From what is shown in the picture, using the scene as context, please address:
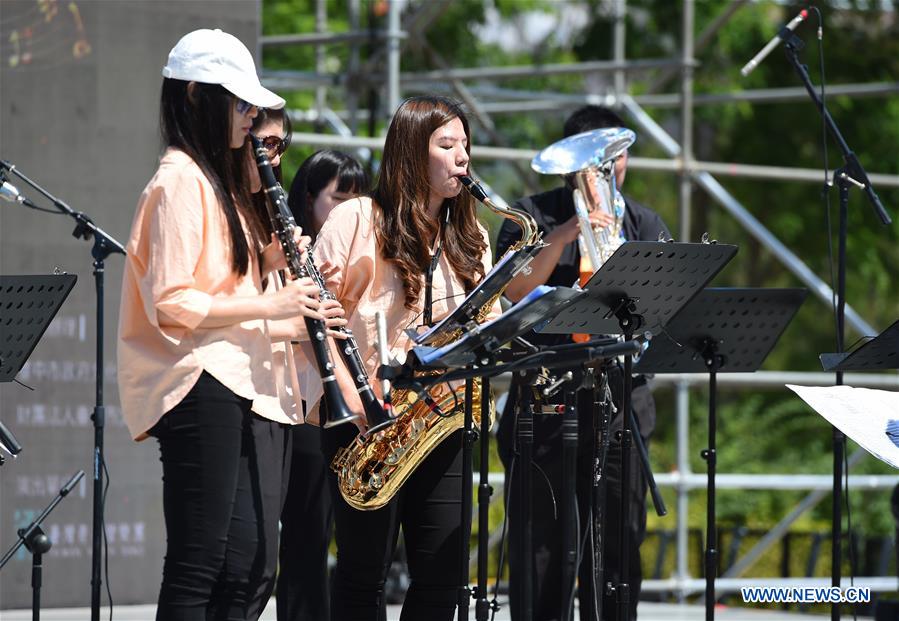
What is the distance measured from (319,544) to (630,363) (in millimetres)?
1245

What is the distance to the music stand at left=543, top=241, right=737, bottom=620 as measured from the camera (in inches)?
166

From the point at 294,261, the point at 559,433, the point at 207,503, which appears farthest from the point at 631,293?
the point at 207,503

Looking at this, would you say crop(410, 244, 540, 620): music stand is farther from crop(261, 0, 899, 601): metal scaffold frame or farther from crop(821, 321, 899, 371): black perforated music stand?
crop(261, 0, 899, 601): metal scaffold frame

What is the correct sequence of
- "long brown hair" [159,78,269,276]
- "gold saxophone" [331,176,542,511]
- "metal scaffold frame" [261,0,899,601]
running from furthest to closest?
1. "metal scaffold frame" [261,0,899,601]
2. "gold saxophone" [331,176,542,511]
3. "long brown hair" [159,78,269,276]

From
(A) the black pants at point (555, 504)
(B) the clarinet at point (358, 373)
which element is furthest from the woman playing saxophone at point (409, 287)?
(A) the black pants at point (555, 504)

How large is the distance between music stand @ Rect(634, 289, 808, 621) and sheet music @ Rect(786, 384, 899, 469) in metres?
0.62

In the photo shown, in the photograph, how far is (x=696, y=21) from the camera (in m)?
13.8

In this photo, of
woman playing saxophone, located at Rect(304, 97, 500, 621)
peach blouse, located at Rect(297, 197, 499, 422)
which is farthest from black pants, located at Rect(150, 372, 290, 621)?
peach blouse, located at Rect(297, 197, 499, 422)

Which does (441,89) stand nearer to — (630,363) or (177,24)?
(177,24)

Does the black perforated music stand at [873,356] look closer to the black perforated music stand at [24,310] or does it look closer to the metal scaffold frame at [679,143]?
the black perforated music stand at [24,310]

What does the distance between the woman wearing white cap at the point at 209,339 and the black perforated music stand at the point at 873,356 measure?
175cm

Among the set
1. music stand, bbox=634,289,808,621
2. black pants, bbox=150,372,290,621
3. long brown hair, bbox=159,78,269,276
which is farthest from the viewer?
music stand, bbox=634,289,808,621

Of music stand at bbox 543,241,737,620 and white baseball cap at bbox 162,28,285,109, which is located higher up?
white baseball cap at bbox 162,28,285,109

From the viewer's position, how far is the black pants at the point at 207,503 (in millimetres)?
3377
